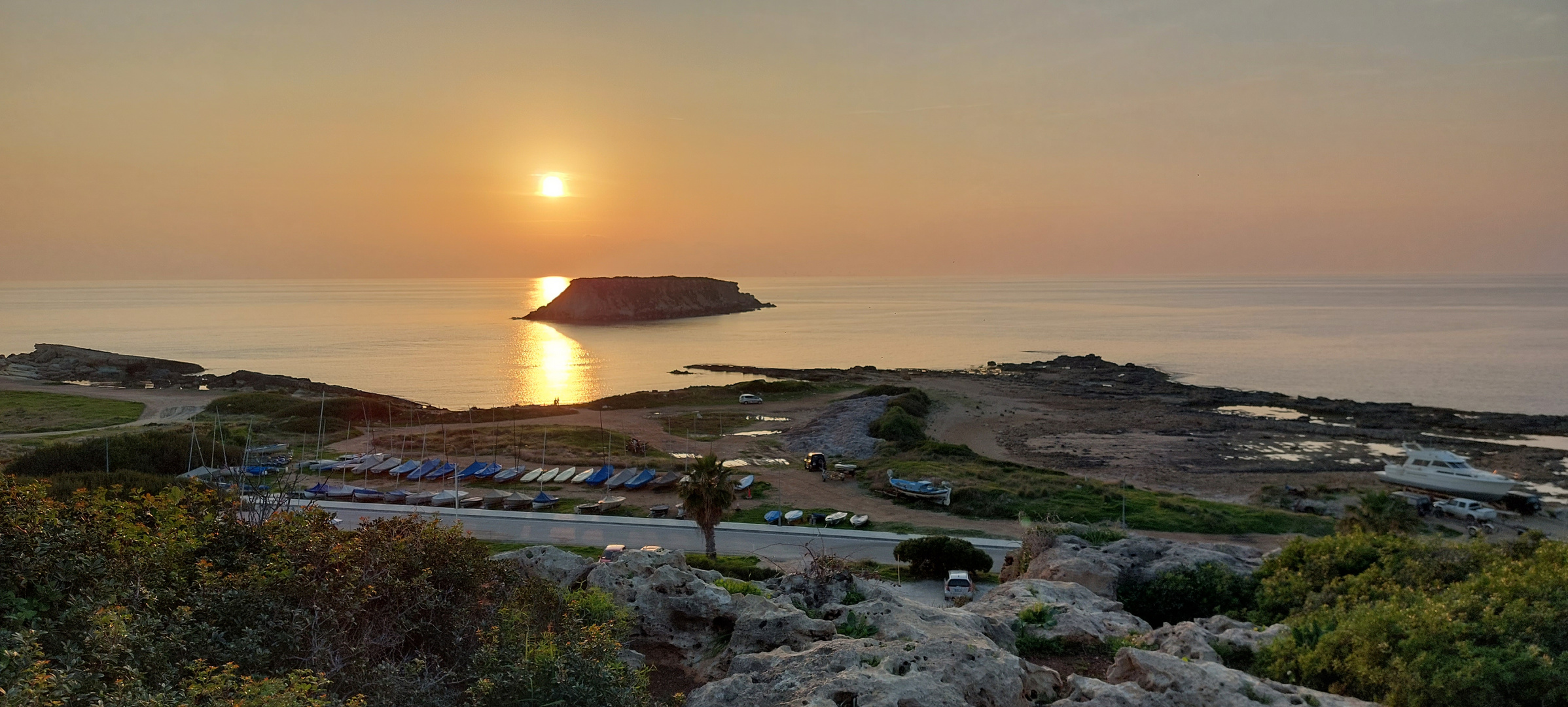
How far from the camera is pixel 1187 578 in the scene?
20.1m

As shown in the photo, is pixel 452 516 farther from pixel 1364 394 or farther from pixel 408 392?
pixel 1364 394

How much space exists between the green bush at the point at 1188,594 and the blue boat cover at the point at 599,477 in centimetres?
2877

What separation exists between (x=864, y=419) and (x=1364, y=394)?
169ft

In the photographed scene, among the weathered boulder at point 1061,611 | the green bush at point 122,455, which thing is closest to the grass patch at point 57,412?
the green bush at point 122,455

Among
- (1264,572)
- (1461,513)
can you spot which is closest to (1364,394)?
(1461,513)

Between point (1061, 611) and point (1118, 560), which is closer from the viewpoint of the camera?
point (1061, 611)

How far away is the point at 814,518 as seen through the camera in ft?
117

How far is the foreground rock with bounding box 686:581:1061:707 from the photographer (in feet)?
33.9

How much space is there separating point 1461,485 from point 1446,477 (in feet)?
2.32

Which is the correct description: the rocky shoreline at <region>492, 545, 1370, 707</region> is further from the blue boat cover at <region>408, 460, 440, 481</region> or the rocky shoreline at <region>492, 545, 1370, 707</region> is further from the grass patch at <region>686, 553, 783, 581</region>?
the blue boat cover at <region>408, 460, 440, 481</region>

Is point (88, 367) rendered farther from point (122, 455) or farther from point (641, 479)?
point (641, 479)

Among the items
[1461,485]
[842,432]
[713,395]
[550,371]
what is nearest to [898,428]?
[842,432]

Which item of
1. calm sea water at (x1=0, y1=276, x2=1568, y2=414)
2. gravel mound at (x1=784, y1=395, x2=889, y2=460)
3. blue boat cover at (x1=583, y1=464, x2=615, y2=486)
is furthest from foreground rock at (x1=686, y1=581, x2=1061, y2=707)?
calm sea water at (x1=0, y1=276, x2=1568, y2=414)

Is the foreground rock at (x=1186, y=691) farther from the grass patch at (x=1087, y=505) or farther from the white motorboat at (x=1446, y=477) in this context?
the white motorboat at (x=1446, y=477)
